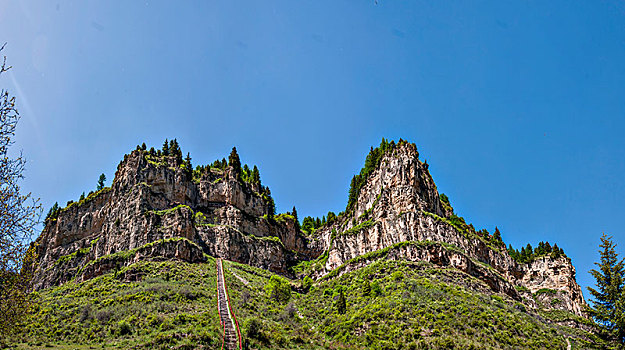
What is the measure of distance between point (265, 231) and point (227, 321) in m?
57.3

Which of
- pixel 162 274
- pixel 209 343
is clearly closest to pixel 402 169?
pixel 162 274

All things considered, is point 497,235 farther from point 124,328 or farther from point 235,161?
point 124,328

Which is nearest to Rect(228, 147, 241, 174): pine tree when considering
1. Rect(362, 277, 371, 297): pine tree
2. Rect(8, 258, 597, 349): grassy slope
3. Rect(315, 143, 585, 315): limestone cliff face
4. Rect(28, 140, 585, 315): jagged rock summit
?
Rect(28, 140, 585, 315): jagged rock summit

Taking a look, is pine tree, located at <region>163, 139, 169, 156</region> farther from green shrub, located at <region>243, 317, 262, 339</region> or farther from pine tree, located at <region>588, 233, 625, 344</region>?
pine tree, located at <region>588, 233, 625, 344</region>

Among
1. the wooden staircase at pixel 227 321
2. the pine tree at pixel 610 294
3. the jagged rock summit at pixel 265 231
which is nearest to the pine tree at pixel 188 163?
the jagged rock summit at pixel 265 231

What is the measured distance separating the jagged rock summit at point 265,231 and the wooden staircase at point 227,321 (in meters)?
15.9

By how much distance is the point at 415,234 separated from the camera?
6962cm

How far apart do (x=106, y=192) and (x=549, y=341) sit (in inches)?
3721

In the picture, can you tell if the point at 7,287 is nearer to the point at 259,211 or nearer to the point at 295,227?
the point at 259,211

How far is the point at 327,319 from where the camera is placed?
50.0m

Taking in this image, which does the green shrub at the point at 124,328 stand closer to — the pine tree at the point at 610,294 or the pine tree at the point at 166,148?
the pine tree at the point at 610,294

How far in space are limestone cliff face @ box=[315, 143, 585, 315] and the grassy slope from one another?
8.80 meters

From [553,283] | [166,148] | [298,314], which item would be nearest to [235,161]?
[166,148]

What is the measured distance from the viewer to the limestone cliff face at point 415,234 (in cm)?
6900
